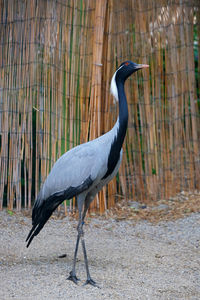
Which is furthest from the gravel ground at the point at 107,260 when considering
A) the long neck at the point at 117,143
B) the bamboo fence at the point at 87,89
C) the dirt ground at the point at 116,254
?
the long neck at the point at 117,143

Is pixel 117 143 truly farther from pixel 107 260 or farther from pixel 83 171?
pixel 107 260

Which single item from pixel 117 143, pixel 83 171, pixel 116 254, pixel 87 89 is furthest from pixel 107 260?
pixel 87 89

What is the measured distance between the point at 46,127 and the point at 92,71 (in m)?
0.90

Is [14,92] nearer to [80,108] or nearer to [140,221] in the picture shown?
[80,108]

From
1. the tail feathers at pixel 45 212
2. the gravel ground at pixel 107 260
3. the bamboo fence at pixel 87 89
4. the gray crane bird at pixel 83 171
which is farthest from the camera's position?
the bamboo fence at pixel 87 89

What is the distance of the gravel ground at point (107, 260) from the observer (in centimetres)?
383

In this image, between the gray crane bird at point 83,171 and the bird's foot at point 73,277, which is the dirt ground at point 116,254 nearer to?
the bird's foot at point 73,277

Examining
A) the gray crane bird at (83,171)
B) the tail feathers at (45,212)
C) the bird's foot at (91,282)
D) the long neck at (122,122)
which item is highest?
the long neck at (122,122)

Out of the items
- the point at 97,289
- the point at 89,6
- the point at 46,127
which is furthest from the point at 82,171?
the point at 89,6

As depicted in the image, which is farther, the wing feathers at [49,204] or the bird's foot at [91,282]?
the wing feathers at [49,204]

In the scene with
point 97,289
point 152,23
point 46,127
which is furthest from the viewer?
point 152,23

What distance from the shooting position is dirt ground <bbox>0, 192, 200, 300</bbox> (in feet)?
12.6

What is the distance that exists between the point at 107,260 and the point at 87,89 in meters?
2.25

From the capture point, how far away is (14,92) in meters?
5.91
